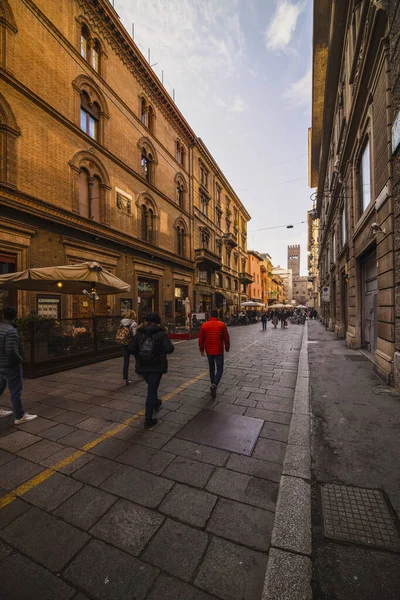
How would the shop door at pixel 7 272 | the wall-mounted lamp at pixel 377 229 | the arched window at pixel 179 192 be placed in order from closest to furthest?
the wall-mounted lamp at pixel 377 229 < the shop door at pixel 7 272 < the arched window at pixel 179 192

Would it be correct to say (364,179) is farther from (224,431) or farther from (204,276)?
(204,276)

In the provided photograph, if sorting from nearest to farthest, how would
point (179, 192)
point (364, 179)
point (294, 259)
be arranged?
point (364, 179) → point (179, 192) → point (294, 259)

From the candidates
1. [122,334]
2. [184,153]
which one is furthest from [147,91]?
[122,334]

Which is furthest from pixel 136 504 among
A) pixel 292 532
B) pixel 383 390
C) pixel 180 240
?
pixel 180 240

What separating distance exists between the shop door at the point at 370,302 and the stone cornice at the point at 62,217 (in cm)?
1258

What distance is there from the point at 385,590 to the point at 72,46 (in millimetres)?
19882

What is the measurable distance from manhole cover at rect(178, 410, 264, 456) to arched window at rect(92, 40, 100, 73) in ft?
63.5

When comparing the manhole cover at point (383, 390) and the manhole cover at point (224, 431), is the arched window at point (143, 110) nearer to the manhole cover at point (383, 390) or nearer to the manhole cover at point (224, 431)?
the manhole cover at point (224, 431)

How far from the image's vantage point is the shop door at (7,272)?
1000cm

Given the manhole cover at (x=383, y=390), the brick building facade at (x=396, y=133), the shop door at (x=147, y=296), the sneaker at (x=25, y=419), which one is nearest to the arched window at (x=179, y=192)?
the shop door at (x=147, y=296)

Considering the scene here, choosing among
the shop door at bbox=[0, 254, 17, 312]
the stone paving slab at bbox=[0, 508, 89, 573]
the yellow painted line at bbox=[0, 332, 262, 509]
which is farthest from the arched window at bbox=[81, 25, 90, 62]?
the stone paving slab at bbox=[0, 508, 89, 573]

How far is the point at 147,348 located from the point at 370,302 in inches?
329

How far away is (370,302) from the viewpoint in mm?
8945

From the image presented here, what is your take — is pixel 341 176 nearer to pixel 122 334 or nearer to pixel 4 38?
pixel 122 334
